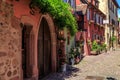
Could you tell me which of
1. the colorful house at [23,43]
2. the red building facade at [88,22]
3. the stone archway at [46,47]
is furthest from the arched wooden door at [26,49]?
the red building facade at [88,22]

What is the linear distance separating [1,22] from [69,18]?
17.5 feet

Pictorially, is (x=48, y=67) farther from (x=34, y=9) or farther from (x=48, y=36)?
(x=34, y=9)

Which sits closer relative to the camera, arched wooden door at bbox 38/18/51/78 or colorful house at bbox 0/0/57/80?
colorful house at bbox 0/0/57/80

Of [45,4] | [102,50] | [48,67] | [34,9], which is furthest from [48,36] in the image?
[102,50]

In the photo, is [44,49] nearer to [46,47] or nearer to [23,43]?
[46,47]

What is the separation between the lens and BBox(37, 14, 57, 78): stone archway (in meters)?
11.7

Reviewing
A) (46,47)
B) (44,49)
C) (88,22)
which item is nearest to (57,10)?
(44,49)

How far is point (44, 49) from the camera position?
1225cm

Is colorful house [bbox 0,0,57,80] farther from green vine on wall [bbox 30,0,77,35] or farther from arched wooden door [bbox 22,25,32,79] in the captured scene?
green vine on wall [bbox 30,0,77,35]

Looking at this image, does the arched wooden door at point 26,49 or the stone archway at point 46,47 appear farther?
the stone archway at point 46,47

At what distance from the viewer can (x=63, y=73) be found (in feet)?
40.2

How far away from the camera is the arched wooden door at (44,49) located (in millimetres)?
11609

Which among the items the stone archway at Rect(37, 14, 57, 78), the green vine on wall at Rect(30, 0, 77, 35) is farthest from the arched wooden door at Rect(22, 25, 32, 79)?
the stone archway at Rect(37, 14, 57, 78)

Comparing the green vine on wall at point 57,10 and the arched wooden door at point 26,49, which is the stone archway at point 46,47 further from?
the arched wooden door at point 26,49
